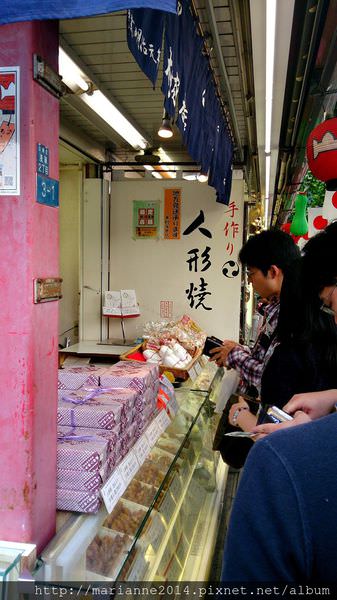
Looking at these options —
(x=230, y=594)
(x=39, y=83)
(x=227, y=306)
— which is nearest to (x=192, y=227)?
(x=227, y=306)

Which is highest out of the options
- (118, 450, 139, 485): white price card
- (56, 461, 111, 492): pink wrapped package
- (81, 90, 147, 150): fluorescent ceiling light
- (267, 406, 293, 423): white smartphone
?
(81, 90, 147, 150): fluorescent ceiling light

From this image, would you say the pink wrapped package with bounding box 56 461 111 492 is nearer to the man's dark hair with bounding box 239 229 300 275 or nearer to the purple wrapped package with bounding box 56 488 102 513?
the purple wrapped package with bounding box 56 488 102 513

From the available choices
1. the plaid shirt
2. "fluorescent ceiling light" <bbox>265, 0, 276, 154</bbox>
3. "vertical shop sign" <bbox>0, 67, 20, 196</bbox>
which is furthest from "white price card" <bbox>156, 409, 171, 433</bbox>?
"fluorescent ceiling light" <bbox>265, 0, 276, 154</bbox>

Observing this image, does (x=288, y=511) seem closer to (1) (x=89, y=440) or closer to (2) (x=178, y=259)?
(1) (x=89, y=440)

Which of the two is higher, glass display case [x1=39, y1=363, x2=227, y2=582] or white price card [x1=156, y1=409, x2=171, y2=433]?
white price card [x1=156, y1=409, x2=171, y2=433]

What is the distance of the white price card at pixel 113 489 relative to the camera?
167cm

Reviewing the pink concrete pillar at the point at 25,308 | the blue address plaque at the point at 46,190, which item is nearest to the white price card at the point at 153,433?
the pink concrete pillar at the point at 25,308

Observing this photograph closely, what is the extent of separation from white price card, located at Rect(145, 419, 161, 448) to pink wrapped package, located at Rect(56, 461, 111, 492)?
668mm

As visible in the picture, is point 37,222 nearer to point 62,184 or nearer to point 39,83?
point 39,83

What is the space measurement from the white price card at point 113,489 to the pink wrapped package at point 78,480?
4 cm

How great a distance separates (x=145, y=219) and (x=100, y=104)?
5.69 ft

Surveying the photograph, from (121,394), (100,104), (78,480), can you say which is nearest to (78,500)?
(78,480)

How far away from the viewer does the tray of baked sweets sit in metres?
4.16

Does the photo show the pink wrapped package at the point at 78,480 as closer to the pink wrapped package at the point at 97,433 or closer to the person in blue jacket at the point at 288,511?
the pink wrapped package at the point at 97,433
